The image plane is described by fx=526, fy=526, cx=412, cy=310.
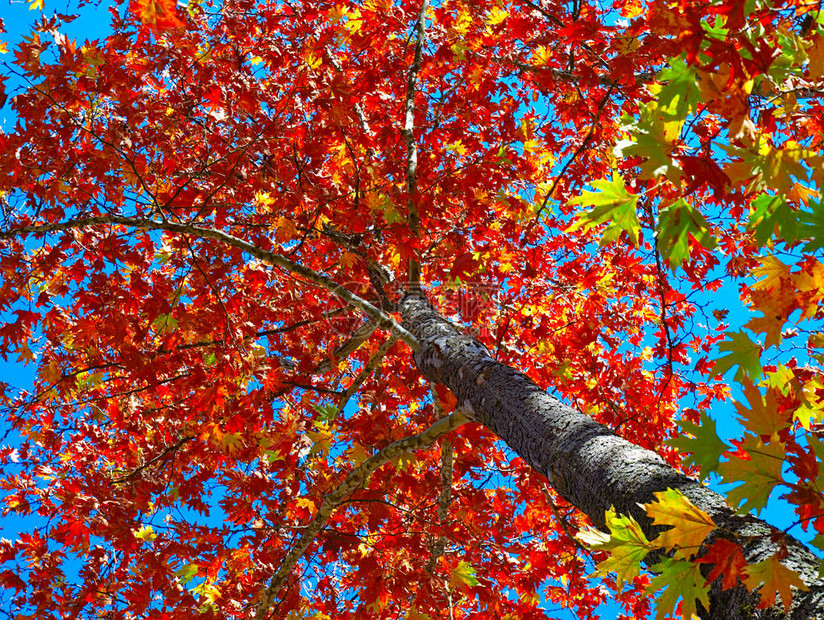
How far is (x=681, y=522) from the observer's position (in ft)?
5.28

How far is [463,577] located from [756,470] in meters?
3.03

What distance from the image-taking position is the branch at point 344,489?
345 centimetres

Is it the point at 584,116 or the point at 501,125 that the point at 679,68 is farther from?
the point at 501,125

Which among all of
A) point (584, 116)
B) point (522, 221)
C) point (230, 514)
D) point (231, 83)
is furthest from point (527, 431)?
point (231, 83)

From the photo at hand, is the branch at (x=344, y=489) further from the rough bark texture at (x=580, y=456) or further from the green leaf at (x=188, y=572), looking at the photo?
the green leaf at (x=188, y=572)

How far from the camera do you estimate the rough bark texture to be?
1.55 m

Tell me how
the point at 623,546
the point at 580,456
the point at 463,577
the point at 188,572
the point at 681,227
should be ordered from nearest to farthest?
1. the point at 623,546
2. the point at 681,227
3. the point at 580,456
4. the point at 463,577
5. the point at 188,572

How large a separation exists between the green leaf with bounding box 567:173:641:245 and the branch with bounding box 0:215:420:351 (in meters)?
2.14

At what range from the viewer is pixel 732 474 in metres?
1.52

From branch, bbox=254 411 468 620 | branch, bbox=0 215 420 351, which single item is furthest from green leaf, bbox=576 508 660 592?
branch, bbox=0 215 420 351

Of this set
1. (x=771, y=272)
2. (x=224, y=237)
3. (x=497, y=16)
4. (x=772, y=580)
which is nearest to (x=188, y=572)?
(x=224, y=237)

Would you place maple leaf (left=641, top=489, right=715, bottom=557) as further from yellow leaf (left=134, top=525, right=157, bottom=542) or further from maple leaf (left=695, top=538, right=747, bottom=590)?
yellow leaf (left=134, top=525, right=157, bottom=542)

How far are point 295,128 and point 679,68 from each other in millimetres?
3820

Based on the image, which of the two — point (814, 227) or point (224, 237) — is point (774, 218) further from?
point (224, 237)
